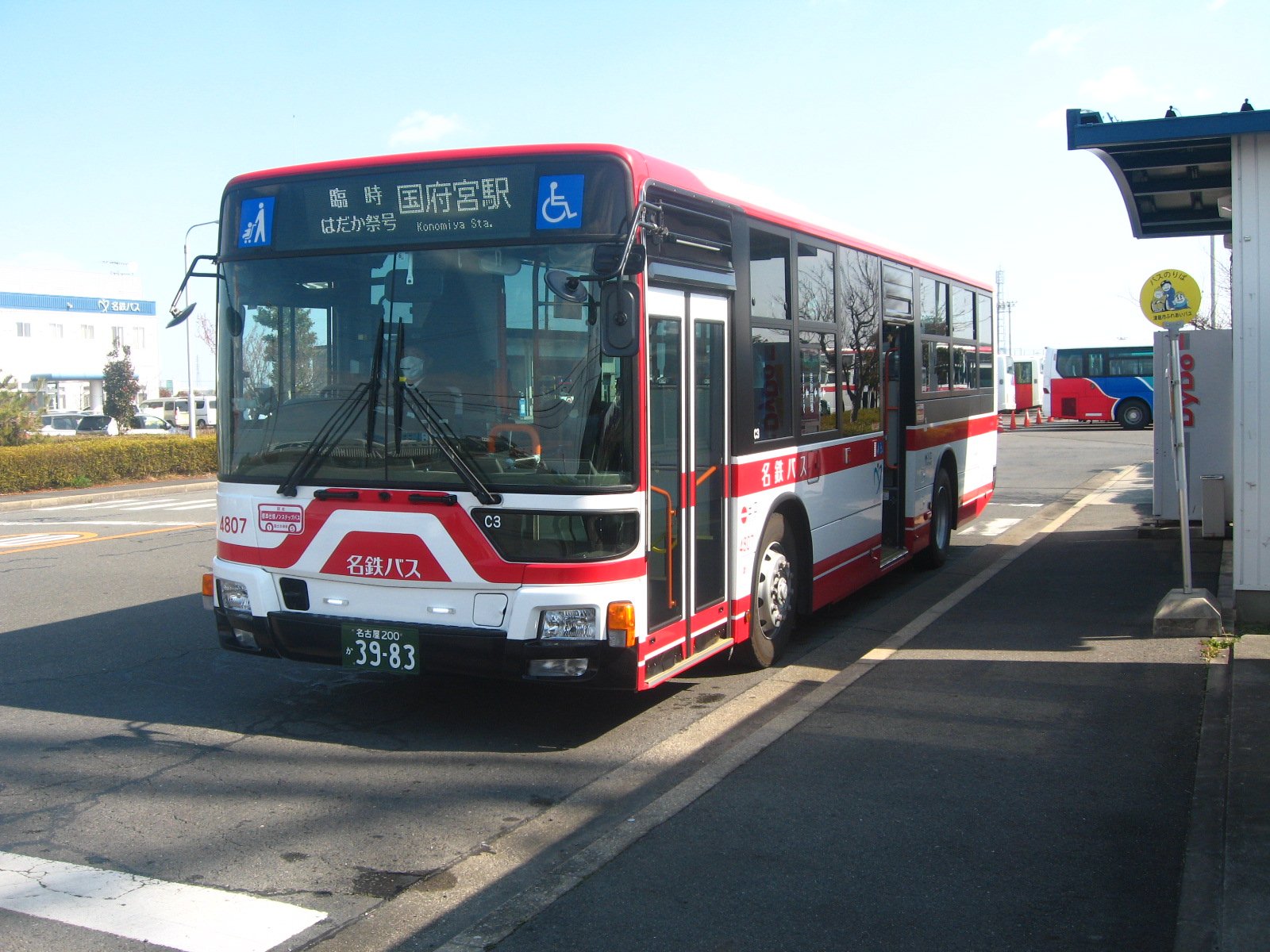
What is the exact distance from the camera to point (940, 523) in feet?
40.4

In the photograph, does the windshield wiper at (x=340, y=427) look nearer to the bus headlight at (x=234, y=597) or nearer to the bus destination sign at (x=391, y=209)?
the bus destination sign at (x=391, y=209)

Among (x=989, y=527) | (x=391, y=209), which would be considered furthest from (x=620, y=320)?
(x=989, y=527)

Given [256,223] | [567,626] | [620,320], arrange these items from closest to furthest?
[620,320]
[567,626]
[256,223]

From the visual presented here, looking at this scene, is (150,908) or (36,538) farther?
(36,538)

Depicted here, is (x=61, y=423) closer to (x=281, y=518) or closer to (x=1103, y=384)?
(x=1103, y=384)

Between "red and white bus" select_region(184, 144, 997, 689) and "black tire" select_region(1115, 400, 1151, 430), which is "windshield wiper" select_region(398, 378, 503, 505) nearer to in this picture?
"red and white bus" select_region(184, 144, 997, 689)

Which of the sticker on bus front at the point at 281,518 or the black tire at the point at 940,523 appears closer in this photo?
the sticker on bus front at the point at 281,518

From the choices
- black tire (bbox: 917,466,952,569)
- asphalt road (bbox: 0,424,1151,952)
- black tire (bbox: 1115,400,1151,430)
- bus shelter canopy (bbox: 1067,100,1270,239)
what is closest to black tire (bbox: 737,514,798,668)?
asphalt road (bbox: 0,424,1151,952)

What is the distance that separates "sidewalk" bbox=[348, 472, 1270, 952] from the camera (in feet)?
13.3

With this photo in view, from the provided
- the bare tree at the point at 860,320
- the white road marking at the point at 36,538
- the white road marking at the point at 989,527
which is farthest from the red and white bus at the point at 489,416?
the white road marking at the point at 36,538

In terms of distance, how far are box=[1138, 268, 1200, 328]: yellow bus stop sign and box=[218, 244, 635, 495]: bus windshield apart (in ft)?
18.8

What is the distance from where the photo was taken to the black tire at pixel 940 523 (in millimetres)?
12039

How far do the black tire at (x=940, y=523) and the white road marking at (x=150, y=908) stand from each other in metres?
8.88

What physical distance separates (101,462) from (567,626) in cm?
2345
